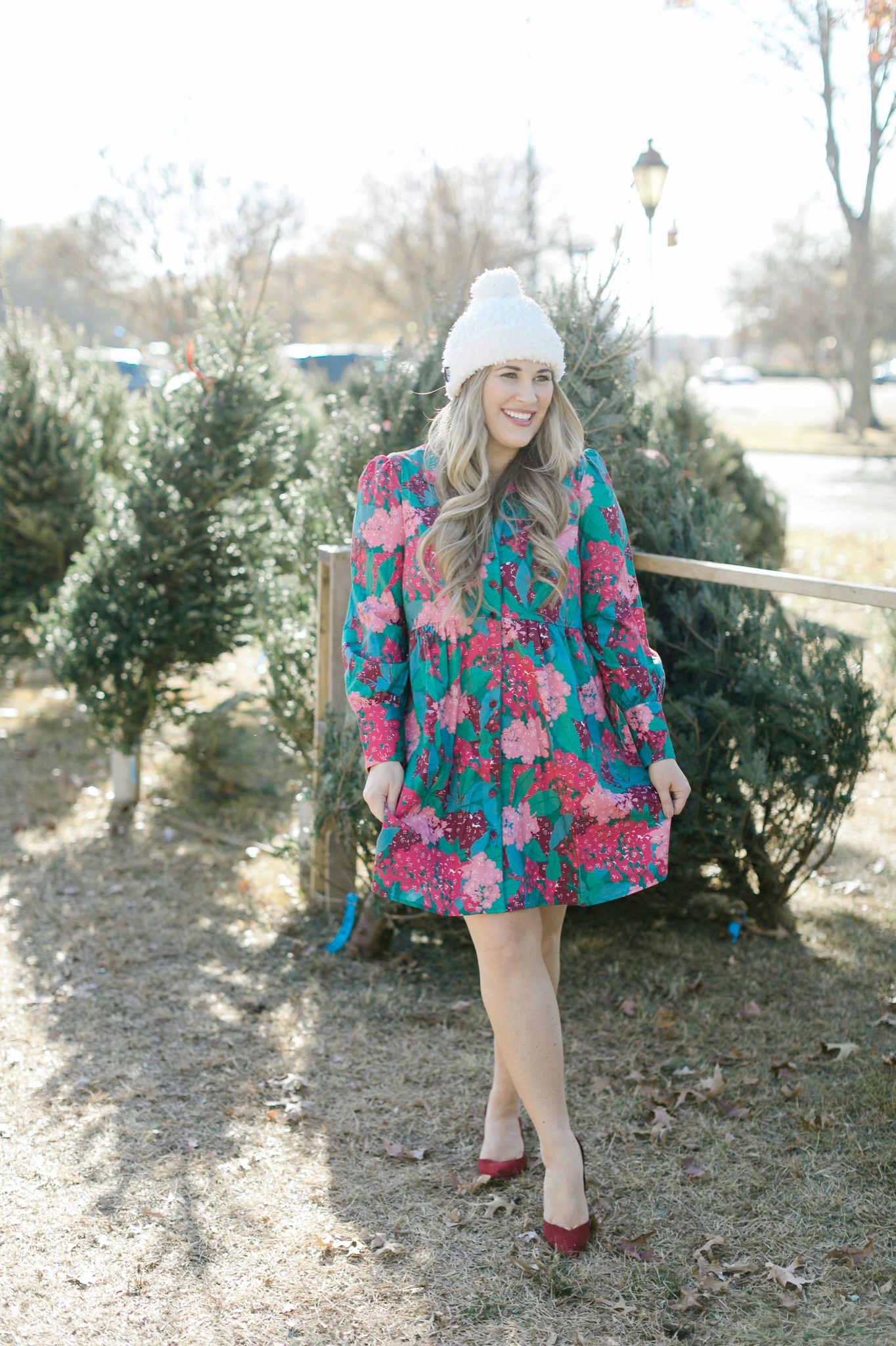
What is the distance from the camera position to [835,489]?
1931 centimetres

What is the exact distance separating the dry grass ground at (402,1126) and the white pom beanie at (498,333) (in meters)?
1.83

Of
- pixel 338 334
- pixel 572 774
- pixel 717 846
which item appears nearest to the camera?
pixel 572 774

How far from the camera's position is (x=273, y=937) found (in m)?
4.20

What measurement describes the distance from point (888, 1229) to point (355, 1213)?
115 centimetres

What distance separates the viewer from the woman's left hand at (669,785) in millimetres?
2412

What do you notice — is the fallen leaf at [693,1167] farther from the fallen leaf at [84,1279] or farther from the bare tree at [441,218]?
the bare tree at [441,218]

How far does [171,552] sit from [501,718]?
Result: 3329 mm

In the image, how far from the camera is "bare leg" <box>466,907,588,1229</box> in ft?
7.70

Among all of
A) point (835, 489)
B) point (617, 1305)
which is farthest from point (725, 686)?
point (835, 489)

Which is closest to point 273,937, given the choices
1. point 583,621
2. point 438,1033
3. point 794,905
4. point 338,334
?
point 438,1033

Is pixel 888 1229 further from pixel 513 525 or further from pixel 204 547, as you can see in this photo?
pixel 204 547

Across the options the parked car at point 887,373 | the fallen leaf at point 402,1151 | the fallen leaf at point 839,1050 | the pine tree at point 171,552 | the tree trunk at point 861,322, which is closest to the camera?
the fallen leaf at point 402,1151

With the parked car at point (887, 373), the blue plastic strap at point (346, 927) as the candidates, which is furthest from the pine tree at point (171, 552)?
the parked car at point (887, 373)

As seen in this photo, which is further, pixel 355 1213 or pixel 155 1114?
pixel 155 1114
